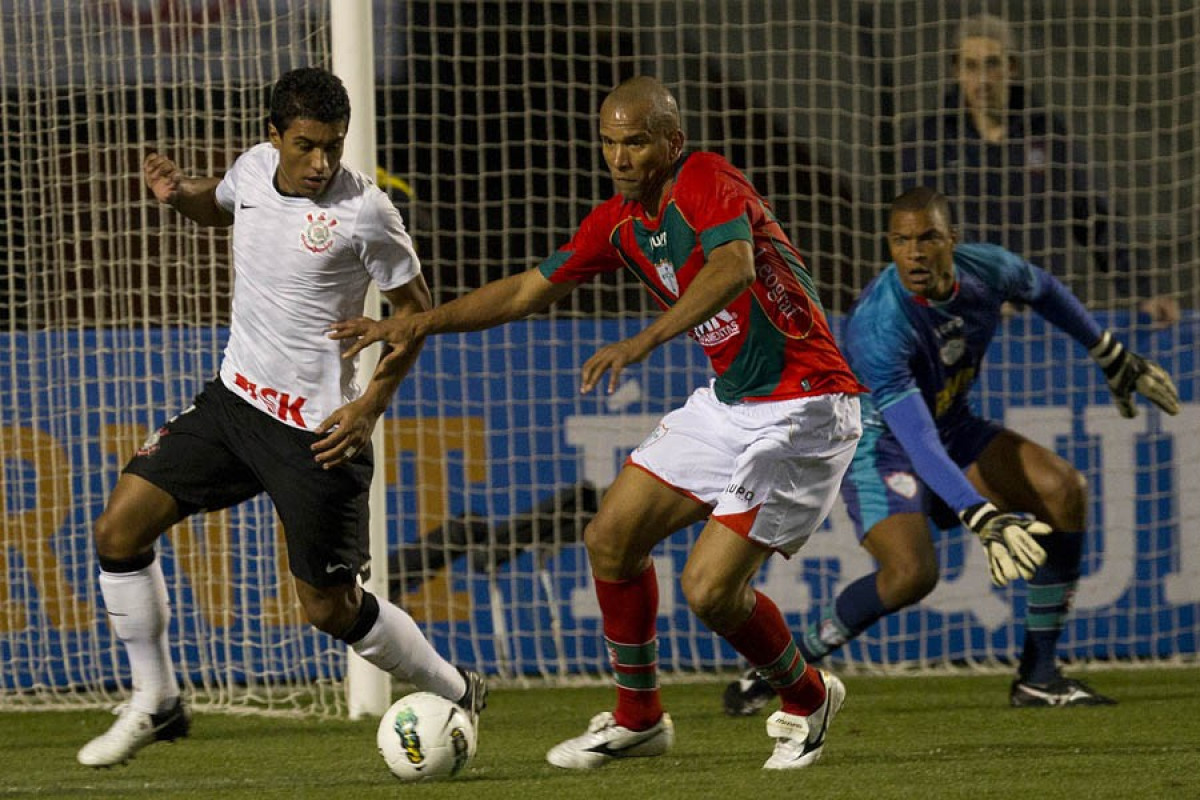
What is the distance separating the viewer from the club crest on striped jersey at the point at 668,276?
4.66m

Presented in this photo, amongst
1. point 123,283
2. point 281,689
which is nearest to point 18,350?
point 123,283

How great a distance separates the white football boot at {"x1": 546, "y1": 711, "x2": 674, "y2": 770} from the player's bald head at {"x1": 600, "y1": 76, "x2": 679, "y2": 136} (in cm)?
156

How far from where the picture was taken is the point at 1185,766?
4.76 meters

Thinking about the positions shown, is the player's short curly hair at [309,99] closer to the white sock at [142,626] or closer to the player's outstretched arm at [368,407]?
the player's outstretched arm at [368,407]

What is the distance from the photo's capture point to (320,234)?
4.84 meters

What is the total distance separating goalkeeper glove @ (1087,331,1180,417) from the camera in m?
6.10

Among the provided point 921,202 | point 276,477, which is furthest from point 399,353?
point 921,202

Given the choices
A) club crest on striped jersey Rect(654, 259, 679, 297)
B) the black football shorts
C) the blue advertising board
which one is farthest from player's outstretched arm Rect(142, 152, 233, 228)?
the blue advertising board

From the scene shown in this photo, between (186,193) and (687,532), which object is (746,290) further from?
(687,532)

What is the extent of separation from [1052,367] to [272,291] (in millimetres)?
3796

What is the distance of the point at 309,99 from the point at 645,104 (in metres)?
0.85

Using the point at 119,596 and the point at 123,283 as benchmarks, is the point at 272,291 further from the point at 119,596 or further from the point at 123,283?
the point at 123,283

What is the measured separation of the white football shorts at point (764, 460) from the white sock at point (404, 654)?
812 mm

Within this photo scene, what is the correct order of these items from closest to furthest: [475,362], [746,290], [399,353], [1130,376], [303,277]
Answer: [746,290] < [399,353] < [303,277] < [1130,376] < [475,362]
